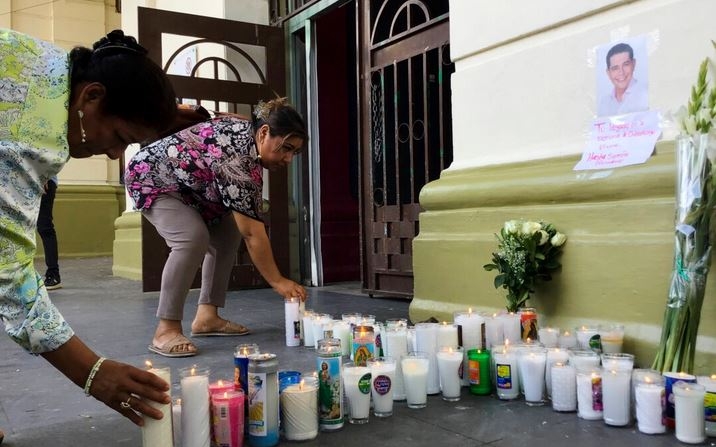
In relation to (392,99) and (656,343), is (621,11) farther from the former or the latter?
(392,99)

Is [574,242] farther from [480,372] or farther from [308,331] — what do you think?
[308,331]

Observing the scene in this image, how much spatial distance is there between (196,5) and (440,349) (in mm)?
5416

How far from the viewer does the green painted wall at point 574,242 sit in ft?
→ 7.52

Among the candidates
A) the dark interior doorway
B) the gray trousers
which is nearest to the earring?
the gray trousers

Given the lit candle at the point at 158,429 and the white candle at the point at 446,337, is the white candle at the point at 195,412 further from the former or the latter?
the white candle at the point at 446,337

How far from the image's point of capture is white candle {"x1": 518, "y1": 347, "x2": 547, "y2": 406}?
198 centimetres

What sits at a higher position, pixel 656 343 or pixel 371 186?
pixel 371 186

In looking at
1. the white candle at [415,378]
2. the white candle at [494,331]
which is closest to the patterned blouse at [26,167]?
the white candle at [415,378]

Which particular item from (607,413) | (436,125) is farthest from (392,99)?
(607,413)

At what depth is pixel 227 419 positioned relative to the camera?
1.63 m

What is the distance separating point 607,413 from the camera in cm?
180

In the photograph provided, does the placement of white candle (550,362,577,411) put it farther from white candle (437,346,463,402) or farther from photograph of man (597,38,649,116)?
photograph of man (597,38,649,116)

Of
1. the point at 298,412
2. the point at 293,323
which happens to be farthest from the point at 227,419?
the point at 293,323

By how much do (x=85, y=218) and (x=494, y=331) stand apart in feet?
32.7
